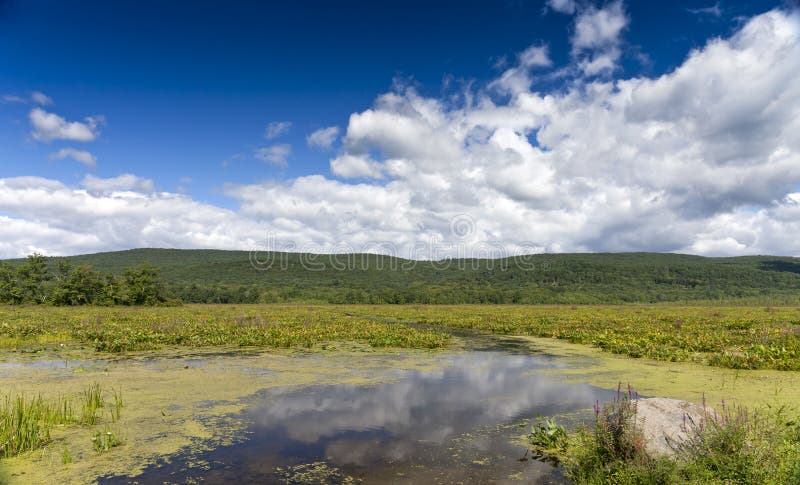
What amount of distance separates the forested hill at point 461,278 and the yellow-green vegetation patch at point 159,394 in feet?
296

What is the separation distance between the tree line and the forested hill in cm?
3198

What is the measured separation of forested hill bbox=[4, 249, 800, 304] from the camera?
118m

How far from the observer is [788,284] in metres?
154

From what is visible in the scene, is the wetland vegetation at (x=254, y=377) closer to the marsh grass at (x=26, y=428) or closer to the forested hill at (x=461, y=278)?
the marsh grass at (x=26, y=428)

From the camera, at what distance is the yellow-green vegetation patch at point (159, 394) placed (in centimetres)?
744

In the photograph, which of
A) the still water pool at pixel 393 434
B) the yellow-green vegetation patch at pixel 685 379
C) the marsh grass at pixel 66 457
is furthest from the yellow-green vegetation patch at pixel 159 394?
the yellow-green vegetation patch at pixel 685 379

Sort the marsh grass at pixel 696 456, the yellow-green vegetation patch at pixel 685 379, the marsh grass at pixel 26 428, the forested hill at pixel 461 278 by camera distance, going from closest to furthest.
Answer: the marsh grass at pixel 696 456
the marsh grass at pixel 26 428
the yellow-green vegetation patch at pixel 685 379
the forested hill at pixel 461 278

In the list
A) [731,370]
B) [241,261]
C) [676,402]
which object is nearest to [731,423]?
[676,402]

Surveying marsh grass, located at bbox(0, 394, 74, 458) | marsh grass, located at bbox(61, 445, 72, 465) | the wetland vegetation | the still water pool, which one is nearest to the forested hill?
the wetland vegetation

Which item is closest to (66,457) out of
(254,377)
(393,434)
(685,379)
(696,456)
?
(393,434)

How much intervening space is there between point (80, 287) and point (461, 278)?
130 metres

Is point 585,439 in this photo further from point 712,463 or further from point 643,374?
point 643,374

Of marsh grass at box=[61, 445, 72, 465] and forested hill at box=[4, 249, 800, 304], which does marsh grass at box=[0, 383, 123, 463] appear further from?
forested hill at box=[4, 249, 800, 304]

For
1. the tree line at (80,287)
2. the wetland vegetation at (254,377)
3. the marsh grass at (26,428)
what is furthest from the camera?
the tree line at (80,287)
